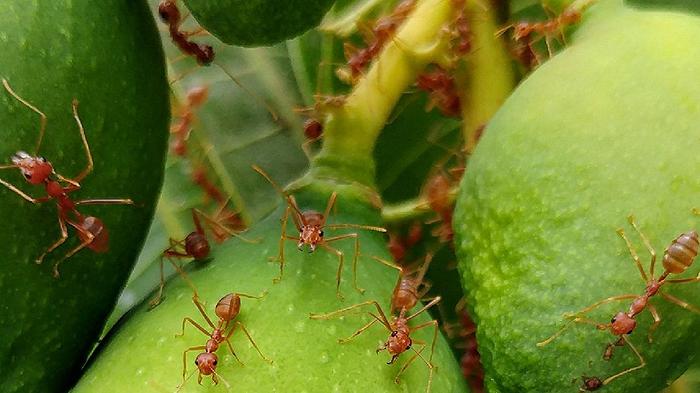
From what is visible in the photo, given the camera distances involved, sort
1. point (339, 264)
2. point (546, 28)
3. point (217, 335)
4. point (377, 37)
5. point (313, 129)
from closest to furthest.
→ point (217, 335)
point (339, 264)
point (546, 28)
point (377, 37)
point (313, 129)

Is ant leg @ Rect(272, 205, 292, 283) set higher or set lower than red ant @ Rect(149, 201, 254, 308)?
higher

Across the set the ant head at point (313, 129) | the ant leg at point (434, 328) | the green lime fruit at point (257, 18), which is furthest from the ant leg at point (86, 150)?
the ant head at point (313, 129)

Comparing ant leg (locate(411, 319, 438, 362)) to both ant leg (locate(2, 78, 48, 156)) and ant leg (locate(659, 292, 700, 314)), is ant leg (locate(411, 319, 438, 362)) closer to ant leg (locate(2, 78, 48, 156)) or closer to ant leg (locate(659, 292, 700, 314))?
ant leg (locate(659, 292, 700, 314))

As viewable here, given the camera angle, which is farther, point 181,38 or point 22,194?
point 181,38

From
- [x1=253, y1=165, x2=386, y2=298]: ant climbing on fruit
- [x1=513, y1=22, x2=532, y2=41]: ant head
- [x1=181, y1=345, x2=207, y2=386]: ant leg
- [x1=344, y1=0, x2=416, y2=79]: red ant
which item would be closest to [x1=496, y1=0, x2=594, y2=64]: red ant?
[x1=513, y1=22, x2=532, y2=41]: ant head

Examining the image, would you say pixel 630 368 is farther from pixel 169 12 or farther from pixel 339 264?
pixel 169 12

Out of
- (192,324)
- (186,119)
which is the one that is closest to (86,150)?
(192,324)
